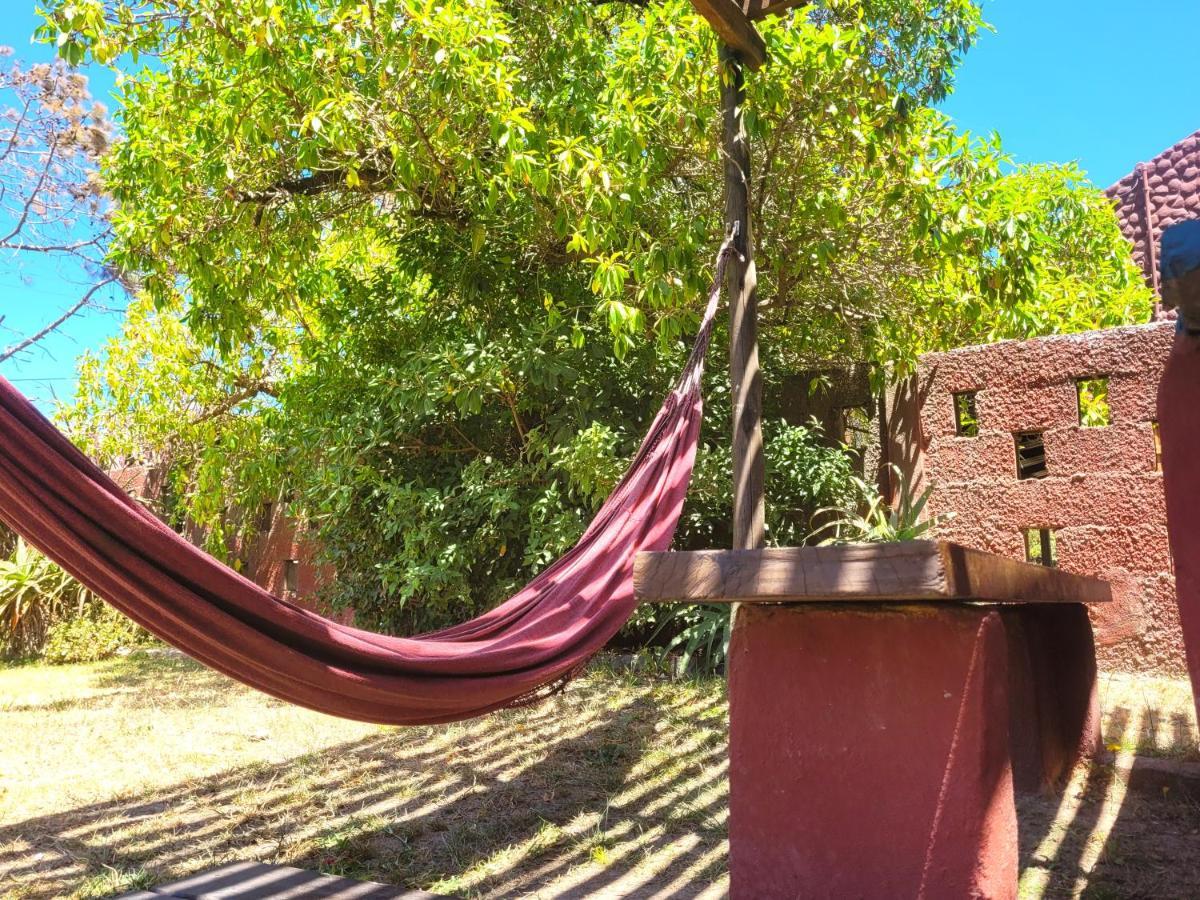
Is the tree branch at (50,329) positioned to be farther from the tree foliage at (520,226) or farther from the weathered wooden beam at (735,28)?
the weathered wooden beam at (735,28)

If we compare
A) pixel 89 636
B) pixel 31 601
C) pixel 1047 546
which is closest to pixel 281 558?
pixel 89 636

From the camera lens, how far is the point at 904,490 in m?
4.29

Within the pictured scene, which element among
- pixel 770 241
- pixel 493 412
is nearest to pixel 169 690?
pixel 493 412

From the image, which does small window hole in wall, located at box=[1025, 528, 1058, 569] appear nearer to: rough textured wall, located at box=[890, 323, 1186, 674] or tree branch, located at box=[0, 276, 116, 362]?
rough textured wall, located at box=[890, 323, 1186, 674]

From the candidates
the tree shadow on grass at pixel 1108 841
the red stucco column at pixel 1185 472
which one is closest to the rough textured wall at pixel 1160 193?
the tree shadow on grass at pixel 1108 841

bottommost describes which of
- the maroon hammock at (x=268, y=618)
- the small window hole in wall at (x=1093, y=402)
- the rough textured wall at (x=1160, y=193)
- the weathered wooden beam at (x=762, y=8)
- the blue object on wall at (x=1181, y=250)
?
the maroon hammock at (x=268, y=618)

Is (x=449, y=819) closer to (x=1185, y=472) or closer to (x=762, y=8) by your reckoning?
(x=1185, y=472)

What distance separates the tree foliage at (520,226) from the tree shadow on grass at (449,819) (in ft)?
3.82

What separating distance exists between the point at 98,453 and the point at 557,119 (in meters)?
5.04

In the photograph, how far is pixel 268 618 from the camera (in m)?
1.48

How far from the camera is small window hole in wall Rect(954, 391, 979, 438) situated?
4.09m

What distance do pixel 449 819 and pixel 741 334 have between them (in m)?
1.54

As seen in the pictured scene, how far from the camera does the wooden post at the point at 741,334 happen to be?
288 centimetres

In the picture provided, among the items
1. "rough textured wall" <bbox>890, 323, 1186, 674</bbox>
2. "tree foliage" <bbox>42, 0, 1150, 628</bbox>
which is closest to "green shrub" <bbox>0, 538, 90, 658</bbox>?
"tree foliage" <bbox>42, 0, 1150, 628</bbox>
